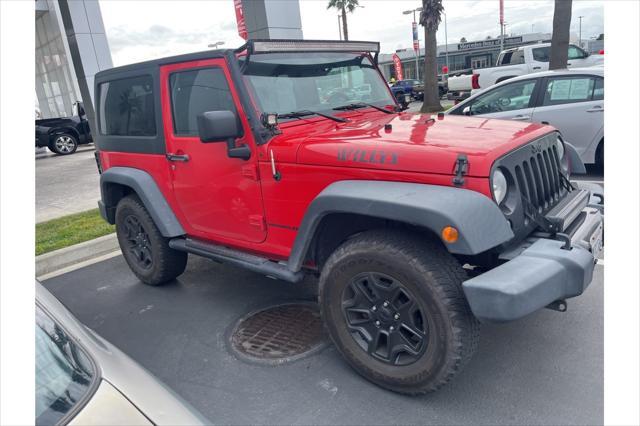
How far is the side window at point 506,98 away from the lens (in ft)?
23.0

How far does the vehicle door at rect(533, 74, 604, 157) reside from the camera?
6555 mm

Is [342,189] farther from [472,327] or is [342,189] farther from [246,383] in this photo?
[246,383]

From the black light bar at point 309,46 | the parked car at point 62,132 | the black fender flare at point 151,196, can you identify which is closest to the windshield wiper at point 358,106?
the black light bar at point 309,46

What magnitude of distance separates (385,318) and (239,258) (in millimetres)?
1357

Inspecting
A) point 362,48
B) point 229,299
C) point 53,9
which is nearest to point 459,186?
point 362,48

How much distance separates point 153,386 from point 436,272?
4.86ft

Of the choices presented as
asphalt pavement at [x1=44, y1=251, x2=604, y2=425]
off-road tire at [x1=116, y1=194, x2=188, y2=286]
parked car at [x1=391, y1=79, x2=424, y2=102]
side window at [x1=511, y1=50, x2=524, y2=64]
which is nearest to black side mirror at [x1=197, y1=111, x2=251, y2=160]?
asphalt pavement at [x1=44, y1=251, x2=604, y2=425]

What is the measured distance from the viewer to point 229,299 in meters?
4.25

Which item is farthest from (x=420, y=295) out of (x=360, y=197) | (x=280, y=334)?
(x=280, y=334)

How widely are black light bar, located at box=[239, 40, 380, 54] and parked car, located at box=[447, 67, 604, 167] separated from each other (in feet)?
11.4

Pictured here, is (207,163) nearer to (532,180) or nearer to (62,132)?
(532,180)

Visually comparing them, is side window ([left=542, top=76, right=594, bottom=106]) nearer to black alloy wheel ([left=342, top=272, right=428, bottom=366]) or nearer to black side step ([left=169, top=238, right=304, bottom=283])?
black side step ([left=169, top=238, right=304, bottom=283])

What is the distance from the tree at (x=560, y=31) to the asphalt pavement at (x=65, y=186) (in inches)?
436

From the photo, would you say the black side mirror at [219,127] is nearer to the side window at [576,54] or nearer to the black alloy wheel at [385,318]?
the black alloy wheel at [385,318]
